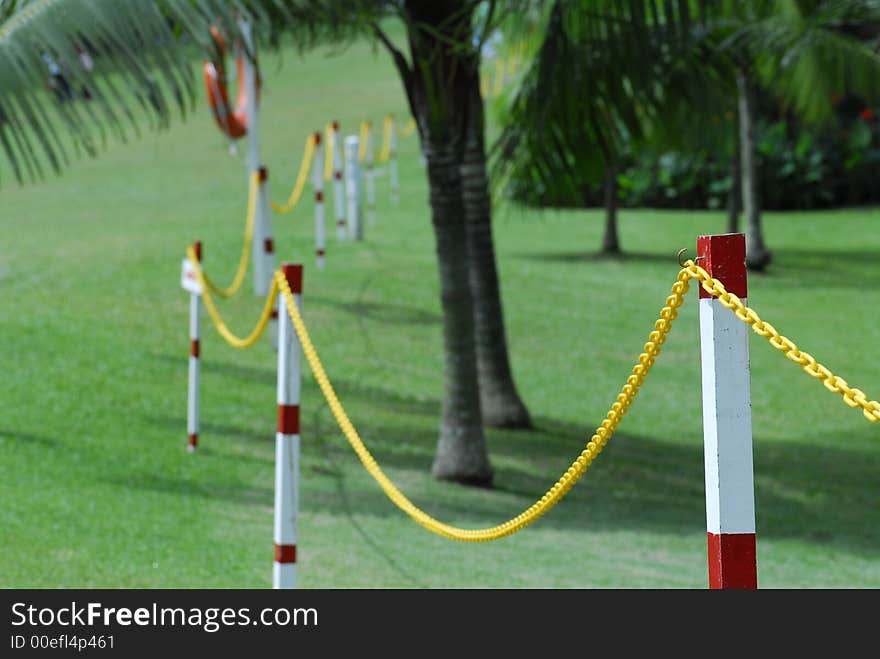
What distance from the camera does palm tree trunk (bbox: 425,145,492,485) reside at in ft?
28.7

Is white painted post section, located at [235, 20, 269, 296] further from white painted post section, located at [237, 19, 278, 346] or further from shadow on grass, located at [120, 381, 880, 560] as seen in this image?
shadow on grass, located at [120, 381, 880, 560]

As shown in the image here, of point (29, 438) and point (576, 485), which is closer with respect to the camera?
point (29, 438)

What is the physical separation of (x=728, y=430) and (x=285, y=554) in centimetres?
273

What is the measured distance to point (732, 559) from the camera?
3.11 meters

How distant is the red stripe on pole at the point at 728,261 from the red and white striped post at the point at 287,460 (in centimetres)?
265

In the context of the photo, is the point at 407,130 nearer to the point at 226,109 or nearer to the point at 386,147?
the point at 386,147

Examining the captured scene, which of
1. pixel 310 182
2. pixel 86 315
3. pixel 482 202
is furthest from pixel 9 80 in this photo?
pixel 310 182

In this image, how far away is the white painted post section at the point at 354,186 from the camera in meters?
16.5

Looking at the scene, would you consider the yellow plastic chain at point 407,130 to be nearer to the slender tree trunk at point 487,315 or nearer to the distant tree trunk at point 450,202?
the slender tree trunk at point 487,315

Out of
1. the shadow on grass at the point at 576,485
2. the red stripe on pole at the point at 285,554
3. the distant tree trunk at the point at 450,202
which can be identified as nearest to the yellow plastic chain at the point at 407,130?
the shadow on grass at the point at 576,485

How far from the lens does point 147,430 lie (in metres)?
8.85

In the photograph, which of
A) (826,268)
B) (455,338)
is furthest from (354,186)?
(455,338)
